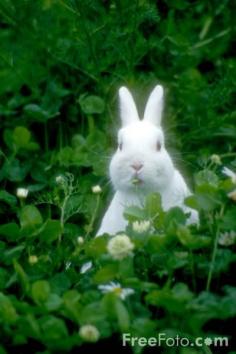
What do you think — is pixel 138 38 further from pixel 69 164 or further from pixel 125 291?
pixel 125 291

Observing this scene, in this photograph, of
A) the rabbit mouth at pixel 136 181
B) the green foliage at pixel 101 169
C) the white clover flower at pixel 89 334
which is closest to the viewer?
the white clover flower at pixel 89 334

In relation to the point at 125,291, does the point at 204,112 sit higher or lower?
higher

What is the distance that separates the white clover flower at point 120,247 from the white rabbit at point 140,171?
2.03 feet

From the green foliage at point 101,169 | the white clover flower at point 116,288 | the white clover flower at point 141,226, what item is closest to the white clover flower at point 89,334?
the green foliage at point 101,169

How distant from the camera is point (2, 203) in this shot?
3598 millimetres

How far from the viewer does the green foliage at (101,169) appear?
7.30 feet

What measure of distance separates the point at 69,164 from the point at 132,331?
5.31 ft

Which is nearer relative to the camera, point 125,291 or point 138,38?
point 125,291

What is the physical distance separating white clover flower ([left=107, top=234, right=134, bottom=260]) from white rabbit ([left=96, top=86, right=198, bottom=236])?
620mm

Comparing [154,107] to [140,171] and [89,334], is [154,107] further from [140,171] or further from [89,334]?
[89,334]

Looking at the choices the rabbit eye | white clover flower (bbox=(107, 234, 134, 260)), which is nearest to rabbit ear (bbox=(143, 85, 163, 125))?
the rabbit eye

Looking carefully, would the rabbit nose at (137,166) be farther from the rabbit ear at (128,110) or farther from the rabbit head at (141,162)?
the rabbit ear at (128,110)

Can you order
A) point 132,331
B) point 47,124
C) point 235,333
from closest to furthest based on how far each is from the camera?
point 132,331 → point 235,333 → point 47,124

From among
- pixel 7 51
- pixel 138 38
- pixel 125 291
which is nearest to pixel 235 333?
pixel 125 291
